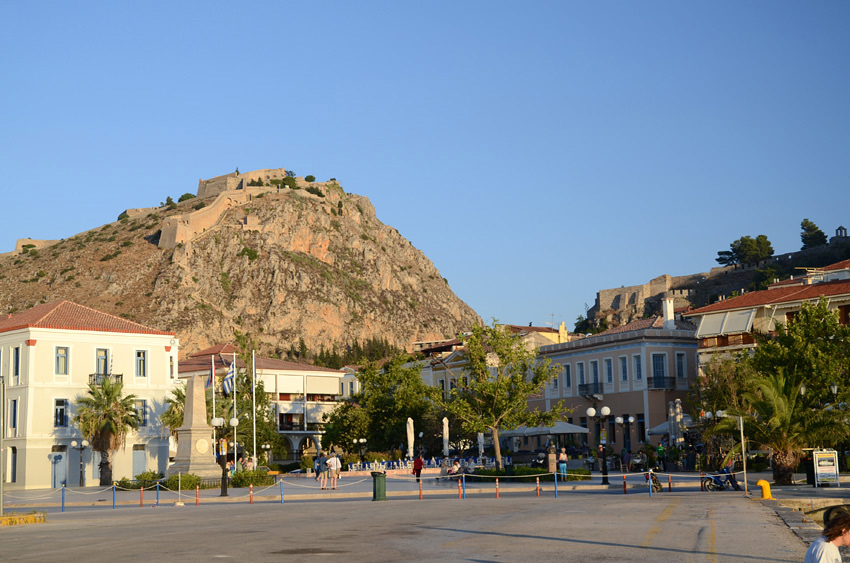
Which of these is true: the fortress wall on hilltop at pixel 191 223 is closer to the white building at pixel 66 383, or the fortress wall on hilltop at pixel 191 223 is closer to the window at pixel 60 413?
the white building at pixel 66 383

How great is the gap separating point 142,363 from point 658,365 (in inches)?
1330

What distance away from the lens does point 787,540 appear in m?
15.8

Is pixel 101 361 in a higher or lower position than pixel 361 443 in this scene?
higher

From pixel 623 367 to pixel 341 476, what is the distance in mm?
22697

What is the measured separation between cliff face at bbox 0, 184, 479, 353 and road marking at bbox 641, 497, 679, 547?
122 m

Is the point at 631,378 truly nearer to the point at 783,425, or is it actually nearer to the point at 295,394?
the point at 783,425

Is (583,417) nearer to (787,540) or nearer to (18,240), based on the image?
(787,540)

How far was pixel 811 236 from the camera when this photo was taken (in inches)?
5605

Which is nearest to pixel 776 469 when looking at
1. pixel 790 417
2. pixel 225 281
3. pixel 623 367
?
pixel 790 417

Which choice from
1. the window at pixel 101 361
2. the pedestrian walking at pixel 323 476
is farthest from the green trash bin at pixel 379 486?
the window at pixel 101 361

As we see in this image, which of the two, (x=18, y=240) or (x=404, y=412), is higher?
(x=18, y=240)

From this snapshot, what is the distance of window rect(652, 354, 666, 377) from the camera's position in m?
63.8

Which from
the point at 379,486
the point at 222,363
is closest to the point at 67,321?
the point at 222,363

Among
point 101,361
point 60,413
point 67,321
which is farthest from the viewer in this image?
point 101,361
